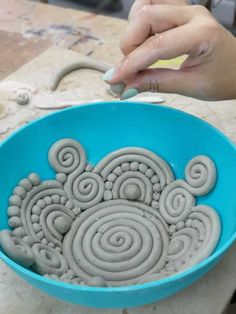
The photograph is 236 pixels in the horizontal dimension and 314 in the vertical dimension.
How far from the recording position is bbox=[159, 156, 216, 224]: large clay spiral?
60 cm

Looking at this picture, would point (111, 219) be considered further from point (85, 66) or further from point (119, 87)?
point (85, 66)

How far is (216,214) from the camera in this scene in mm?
565

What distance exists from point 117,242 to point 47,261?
0.11m

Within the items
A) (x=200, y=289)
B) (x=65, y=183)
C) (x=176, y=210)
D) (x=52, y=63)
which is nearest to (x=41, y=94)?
(x=52, y=63)

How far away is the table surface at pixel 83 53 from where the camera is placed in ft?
1.60

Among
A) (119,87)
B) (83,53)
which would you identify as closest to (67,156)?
(119,87)

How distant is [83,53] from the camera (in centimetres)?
91

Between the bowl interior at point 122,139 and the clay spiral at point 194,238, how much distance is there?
0.02 m

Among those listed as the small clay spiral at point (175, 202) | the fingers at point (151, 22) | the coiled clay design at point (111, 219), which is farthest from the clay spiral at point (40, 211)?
the fingers at point (151, 22)

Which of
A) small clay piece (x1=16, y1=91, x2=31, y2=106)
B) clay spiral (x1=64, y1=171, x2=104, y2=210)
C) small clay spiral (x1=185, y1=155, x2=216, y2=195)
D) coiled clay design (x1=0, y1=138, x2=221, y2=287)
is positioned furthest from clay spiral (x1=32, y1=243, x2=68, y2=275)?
small clay piece (x1=16, y1=91, x2=31, y2=106)

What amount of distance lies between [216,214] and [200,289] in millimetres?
107

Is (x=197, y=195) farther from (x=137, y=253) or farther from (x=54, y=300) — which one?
(x=54, y=300)

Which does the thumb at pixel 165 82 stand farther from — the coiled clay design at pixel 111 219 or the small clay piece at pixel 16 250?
the small clay piece at pixel 16 250

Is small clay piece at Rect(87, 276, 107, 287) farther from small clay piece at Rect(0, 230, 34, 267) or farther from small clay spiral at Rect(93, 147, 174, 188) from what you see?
small clay spiral at Rect(93, 147, 174, 188)
